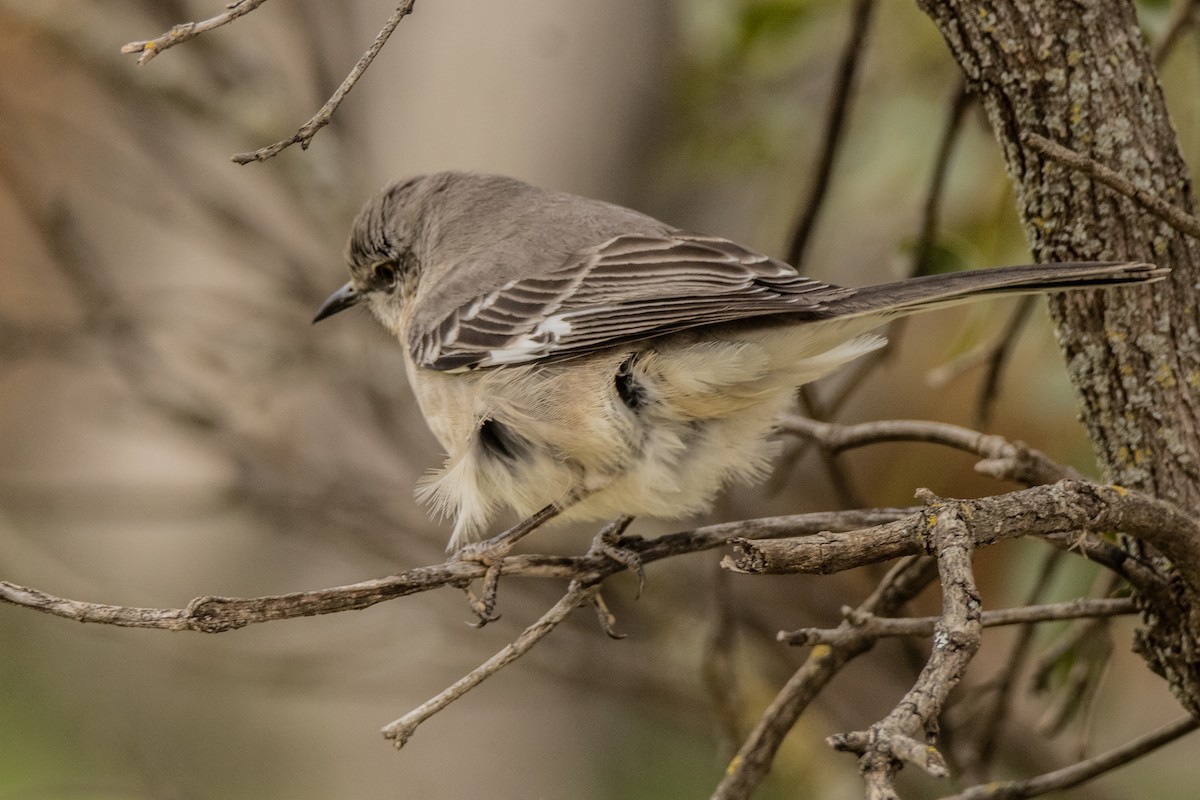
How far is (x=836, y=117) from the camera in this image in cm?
280

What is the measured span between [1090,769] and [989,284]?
2.65 feet

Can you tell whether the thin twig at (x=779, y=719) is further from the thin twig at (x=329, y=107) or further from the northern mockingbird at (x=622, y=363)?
the thin twig at (x=329, y=107)

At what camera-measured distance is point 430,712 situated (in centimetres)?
161

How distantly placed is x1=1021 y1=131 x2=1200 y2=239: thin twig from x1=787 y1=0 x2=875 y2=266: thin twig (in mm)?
1006

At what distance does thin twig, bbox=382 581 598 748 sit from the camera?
159cm

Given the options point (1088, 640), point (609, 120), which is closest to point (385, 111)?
point (609, 120)

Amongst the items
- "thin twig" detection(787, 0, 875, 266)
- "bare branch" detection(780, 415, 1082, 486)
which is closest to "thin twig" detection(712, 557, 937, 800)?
"bare branch" detection(780, 415, 1082, 486)

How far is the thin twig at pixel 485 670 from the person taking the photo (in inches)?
62.7

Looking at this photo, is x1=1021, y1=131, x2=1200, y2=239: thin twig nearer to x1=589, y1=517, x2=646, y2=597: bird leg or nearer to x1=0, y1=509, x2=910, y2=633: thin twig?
x1=0, y1=509, x2=910, y2=633: thin twig

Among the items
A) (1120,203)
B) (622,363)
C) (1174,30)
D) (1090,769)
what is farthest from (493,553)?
(1174,30)

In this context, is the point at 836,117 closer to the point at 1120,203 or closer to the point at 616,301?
the point at 616,301

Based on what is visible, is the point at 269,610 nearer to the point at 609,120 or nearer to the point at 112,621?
the point at 112,621

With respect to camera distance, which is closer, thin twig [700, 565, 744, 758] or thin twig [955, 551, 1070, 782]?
thin twig [955, 551, 1070, 782]

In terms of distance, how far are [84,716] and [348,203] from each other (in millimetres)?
2294
